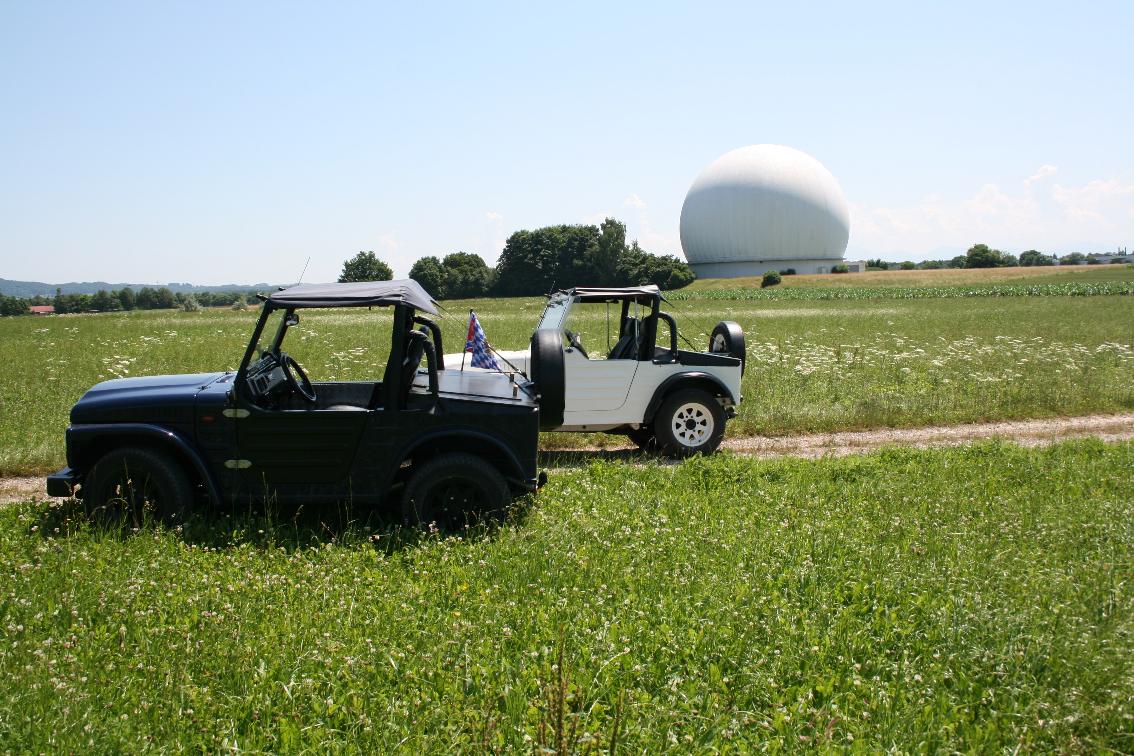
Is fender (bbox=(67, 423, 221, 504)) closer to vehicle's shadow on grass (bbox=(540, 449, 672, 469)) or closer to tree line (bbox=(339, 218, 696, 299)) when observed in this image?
vehicle's shadow on grass (bbox=(540, 449, 672, 469))

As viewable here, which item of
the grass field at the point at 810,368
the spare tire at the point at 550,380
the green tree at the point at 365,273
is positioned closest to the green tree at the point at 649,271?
the grass field at the point at 810,368

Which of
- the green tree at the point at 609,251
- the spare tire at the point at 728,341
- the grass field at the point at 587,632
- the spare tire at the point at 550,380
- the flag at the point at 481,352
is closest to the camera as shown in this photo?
the grass field at the point at 587,632

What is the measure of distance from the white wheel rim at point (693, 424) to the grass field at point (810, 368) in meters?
1.71

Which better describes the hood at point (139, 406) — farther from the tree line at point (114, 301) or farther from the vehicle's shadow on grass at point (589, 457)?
the tree line at point (114, 301)

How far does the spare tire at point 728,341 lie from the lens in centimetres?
1091

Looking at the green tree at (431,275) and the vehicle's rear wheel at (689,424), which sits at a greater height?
the green tree at (431,275)

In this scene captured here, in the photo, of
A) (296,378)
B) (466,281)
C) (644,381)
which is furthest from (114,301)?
(296,378)

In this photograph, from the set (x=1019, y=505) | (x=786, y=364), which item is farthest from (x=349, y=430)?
(x=786, y=364)

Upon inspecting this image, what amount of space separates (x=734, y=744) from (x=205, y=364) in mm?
17246

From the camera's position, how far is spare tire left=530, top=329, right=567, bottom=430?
7727 millimetres

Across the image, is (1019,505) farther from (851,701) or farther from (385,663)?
(385,663)

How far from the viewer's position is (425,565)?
5.68 meters

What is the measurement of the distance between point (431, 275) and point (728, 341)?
7249 cm

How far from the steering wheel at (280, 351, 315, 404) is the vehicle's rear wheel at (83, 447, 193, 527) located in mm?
1171
